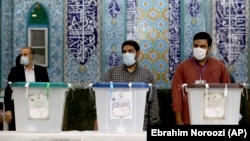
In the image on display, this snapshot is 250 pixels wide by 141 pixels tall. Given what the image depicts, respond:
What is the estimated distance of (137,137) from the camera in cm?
281

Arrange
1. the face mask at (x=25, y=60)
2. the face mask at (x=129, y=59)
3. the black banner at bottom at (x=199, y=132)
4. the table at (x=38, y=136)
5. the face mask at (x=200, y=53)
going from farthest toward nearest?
the face mask at (x=25, y=60), the face mask at (x=129, y=59), the face mask at (x=200, y=53), the table at (x=38, y=136), the black banner at bottom at (x=199, y=132)

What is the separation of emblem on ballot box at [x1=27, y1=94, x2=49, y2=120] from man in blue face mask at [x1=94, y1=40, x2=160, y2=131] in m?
1.03

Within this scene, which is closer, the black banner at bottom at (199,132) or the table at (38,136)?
the black banner at bottom at (199,132)

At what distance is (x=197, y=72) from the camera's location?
374 centimetres

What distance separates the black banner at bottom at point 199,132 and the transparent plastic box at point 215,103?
50 centimetres

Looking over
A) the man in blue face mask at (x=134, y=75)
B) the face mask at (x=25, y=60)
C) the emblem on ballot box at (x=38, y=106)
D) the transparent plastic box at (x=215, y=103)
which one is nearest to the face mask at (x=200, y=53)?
the man in blue face mask at (x=134, y=75)

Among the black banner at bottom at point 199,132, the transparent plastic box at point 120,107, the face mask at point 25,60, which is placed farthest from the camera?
the face mask at point 25,60

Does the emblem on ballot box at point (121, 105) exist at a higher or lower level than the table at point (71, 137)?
higher

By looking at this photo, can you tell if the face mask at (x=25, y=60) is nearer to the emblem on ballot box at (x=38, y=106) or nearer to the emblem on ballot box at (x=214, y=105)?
the emblem on ballot box at (x=38, y=106)

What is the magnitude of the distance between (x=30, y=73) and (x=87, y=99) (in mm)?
1729

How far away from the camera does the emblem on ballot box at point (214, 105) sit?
2.91m

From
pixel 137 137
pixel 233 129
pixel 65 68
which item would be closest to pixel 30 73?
pixel 65 68

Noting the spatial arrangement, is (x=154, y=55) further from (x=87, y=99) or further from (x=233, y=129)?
(x=233, y=129)

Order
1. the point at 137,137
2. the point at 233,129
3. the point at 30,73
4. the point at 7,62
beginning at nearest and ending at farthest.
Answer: the point at 233,129, the point at 137,137, the point at 30,73, the point at 7,62
